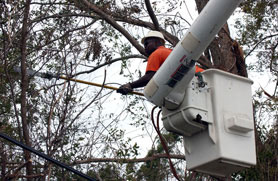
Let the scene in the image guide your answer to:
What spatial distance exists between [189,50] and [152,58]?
1.13 m

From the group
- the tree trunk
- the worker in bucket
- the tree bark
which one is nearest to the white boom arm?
the worker in bucket

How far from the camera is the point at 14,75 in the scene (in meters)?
6.46

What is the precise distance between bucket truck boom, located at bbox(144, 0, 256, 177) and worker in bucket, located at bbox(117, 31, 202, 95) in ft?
1.46

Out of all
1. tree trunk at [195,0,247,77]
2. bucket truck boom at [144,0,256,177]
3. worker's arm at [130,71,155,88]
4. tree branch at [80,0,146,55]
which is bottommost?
bucket truck boom at [144,0,256,177]

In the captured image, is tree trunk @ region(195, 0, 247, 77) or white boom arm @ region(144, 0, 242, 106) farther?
tree trunk @ region(195, 0, 247, 77)

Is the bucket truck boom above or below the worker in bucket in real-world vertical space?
below

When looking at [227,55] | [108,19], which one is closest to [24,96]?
[108,19]

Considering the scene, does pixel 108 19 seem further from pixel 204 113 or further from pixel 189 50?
pixel 189 50

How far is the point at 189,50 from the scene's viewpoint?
336 cm

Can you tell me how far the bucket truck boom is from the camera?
3.51 meters

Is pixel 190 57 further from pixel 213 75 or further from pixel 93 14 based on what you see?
pixel 93 14

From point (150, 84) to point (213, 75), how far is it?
0.49 m

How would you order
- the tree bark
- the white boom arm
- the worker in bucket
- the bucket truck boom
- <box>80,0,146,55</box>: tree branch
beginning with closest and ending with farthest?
the white boom arm < the bucket truck boom < the worker in bucket < the tree bark < <box>80,0,146,55</box>: tree branch

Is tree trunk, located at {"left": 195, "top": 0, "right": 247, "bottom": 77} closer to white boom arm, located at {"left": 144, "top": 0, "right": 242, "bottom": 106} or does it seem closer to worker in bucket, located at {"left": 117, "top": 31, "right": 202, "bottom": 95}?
worker in bucket, located at {"left": 117, "top": 31, "right": 202, "bottom": 95}
